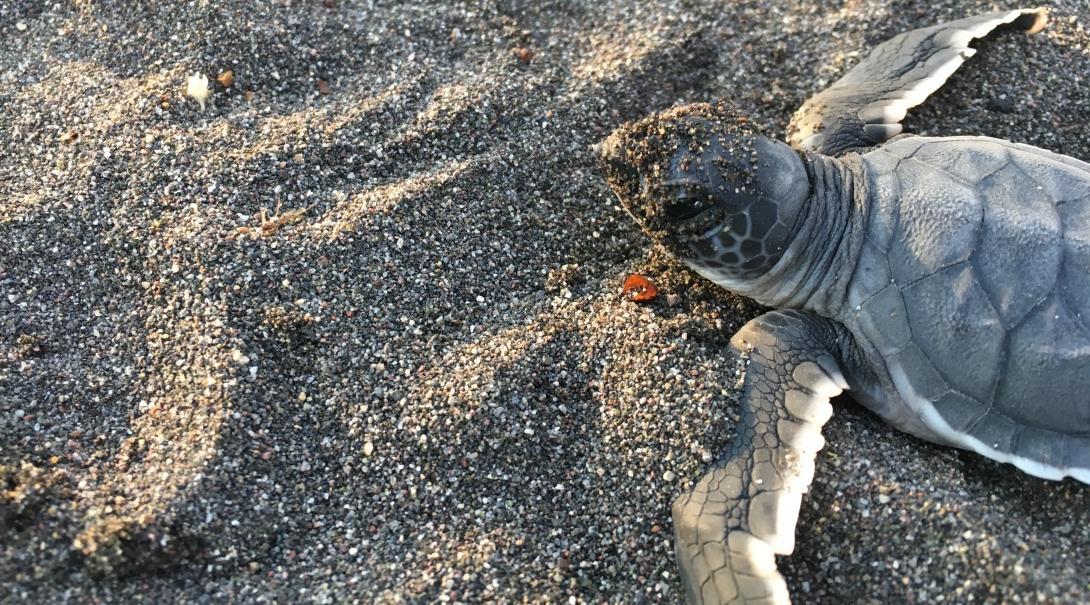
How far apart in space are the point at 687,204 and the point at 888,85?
1.17 meters

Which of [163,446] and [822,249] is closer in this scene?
[163,446]

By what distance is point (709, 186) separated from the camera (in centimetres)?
232

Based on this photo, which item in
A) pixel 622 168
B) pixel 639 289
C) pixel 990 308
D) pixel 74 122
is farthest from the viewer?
pixel 74 122

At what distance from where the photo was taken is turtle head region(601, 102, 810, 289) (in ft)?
7.63

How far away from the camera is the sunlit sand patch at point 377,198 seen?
2.55m

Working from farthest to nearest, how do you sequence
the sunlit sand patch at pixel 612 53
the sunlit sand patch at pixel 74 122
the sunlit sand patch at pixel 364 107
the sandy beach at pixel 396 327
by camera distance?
the sunlit sand patch at pixel 612 53 → the sunlit sand patch at pixel 364 107 → the sunlit sand patch at pixel 74 122 → the sandy beach at pixel 396 327

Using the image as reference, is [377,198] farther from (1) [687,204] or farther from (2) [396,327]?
(1) [687,204]

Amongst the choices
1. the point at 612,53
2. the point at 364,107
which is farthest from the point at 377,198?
the point at 612,53

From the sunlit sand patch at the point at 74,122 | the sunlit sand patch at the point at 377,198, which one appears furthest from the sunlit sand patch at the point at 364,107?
the sunlit sand patch at the point at 74,122

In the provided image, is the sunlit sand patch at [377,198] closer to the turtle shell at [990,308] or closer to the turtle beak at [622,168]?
the turtle beak at [622,168]

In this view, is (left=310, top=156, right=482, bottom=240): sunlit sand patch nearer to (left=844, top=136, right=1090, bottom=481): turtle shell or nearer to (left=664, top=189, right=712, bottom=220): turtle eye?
(left=664, top=189, right=712, bottom=220): turtle eye

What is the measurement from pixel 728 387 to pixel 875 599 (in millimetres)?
668

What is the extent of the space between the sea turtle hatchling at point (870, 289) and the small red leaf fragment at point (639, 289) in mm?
171

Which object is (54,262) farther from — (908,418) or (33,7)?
(908,418)
